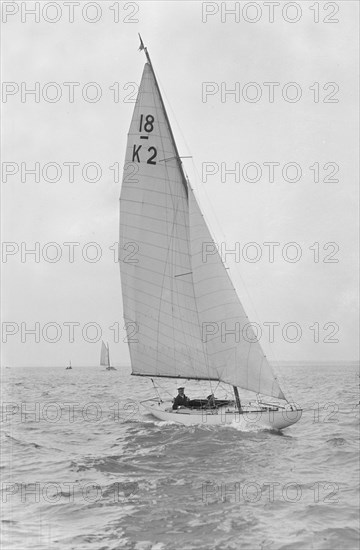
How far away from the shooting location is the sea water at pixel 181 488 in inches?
422

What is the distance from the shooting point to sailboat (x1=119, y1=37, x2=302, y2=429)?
23250 millimetres

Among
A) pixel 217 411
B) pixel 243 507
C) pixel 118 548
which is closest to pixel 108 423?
pixel 217 411

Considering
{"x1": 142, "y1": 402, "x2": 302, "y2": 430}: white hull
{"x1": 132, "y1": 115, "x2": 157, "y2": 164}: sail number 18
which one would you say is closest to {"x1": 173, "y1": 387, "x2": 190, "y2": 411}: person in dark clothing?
{"x1": 142, "y1": 402, "x2": 302, "y2": 430}: white hull

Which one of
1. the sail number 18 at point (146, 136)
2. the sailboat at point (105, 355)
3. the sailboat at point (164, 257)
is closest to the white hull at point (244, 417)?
the sailboat at point (164, 257)

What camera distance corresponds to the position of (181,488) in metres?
14.2

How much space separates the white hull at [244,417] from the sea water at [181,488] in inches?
10.1

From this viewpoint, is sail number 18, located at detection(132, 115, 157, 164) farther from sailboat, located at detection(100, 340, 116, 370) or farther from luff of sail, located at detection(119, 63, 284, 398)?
sailboat, located at detection(100, 340, 116, 370)

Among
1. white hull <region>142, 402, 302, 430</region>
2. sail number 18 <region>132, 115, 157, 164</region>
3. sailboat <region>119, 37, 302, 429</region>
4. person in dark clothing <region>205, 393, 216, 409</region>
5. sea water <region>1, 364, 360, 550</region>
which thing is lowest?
sea water <region>1, 364, 360, 550</region>

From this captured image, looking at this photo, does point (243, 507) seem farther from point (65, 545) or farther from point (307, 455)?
point (307, 455)

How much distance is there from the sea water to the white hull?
0.26 metres

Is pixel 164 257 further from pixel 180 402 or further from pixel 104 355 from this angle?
pixel 104 355

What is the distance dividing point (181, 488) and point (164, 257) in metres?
11.5

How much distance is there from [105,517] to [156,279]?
1334cm

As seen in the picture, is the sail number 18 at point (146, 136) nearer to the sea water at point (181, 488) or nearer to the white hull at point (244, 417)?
the white hull at point (244, 417)
